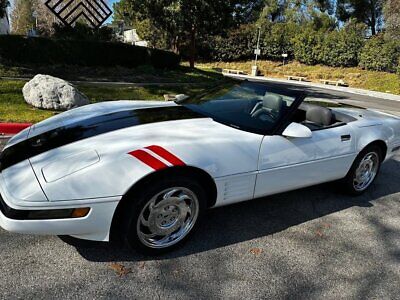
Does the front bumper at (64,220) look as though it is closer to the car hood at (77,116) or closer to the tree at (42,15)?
the car hood at (77,116)

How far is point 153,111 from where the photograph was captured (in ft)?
11.6

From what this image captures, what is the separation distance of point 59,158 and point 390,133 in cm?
364

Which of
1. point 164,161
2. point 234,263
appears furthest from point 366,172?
point 164,161

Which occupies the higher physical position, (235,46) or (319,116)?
(235,46)

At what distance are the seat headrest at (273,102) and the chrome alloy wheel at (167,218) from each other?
1270 mm

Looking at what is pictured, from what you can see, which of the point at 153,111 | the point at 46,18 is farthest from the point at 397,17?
the point at 46,18

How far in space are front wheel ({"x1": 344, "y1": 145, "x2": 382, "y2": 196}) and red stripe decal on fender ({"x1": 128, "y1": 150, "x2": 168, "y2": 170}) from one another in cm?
238

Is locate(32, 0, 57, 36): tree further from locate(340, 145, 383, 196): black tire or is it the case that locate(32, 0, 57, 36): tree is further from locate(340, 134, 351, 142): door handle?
locate(340, 134, 351, 142): door handle

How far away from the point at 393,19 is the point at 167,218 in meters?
32.6

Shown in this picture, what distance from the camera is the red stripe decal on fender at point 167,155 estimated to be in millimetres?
2621

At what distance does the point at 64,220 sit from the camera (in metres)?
2.33

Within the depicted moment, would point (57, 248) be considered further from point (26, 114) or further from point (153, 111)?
point (26, 114)

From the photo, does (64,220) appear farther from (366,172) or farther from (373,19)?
(373,19)

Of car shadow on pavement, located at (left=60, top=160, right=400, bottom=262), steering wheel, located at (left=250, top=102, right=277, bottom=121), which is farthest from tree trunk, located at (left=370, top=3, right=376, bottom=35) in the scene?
steering wheel, located at (left=250, top=102, right=277, bottom=121)
